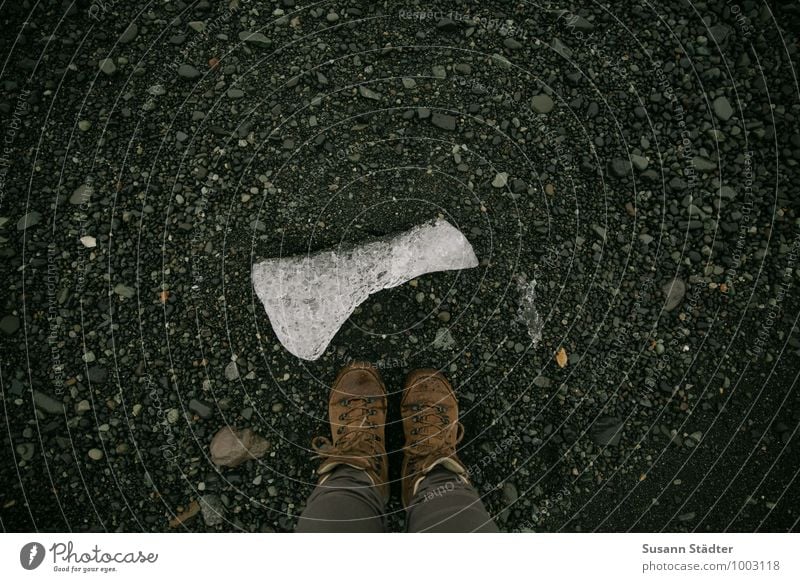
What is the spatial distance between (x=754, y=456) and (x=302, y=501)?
7.90 feet

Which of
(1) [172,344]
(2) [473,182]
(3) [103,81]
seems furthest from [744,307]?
(3) [103,81]

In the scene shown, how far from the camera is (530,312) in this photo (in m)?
2.69

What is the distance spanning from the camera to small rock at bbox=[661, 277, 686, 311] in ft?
8.86

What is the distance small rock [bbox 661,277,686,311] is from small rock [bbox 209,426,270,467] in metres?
2.26

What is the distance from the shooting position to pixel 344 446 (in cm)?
263

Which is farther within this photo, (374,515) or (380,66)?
(380,66)

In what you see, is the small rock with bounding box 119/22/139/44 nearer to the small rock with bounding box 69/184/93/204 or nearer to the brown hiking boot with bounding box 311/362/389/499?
the small rock with bounding box 69/184/93/204

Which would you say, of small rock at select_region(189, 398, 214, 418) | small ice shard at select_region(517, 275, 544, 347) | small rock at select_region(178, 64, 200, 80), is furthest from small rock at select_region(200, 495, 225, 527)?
small rock at select_region(178, 64, 200, 80)

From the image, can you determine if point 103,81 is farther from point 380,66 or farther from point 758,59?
point 758,59

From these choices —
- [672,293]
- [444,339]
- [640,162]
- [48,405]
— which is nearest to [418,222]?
[444,339]

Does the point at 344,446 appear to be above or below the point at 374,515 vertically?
above

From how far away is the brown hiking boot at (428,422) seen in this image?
2650 mm

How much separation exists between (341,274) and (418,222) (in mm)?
497

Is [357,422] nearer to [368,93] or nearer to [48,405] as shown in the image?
[48,405]
